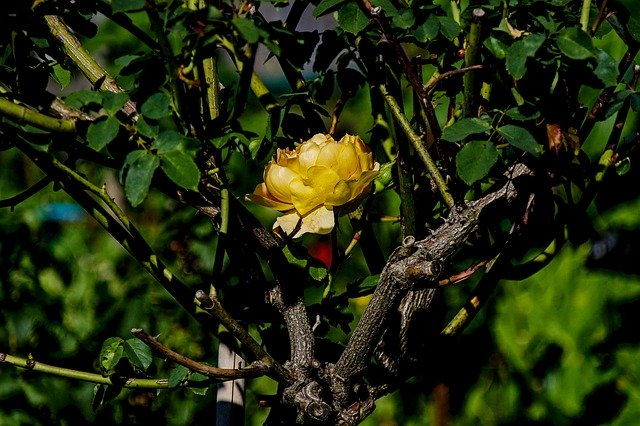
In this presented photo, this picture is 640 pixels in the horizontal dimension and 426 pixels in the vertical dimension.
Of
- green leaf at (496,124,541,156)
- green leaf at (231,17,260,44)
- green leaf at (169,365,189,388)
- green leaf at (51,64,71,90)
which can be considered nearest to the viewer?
green leaf at (231,17,260,44)

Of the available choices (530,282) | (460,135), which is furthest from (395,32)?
(530,282)

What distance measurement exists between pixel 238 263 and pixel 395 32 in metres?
0.27

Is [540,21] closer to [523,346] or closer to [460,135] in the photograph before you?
[460,135]

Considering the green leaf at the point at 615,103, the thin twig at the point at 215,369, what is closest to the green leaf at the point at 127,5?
the thin twig at the point at 215,369

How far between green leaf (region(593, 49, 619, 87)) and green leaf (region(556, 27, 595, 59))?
22 mm

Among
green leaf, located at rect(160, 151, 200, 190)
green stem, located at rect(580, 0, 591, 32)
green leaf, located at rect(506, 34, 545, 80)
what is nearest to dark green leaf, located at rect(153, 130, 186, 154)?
green leaf, located at rect(160, 151, 200, 190)

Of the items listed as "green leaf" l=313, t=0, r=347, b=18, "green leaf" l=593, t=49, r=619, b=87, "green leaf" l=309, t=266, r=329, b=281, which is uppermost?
"green leaf" l=313, t=0, r=347, b=18

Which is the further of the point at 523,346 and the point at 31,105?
→ the point at 523,346

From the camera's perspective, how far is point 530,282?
1.39 m

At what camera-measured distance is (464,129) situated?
690 mm

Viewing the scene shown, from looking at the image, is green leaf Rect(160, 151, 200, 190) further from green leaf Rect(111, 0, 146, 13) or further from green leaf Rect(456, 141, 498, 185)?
green leaf Rect(456, 141, 498, 185)

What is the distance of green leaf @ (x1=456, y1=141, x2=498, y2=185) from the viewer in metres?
0.68

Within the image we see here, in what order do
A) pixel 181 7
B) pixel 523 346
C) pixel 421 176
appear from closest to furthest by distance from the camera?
pixel 181 7 < pixel 421 176 < pixel 523 346

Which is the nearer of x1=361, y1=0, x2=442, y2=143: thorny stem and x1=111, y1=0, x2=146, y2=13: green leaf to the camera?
x1=111, y1=0, x2=146, y2=13: green leaf
